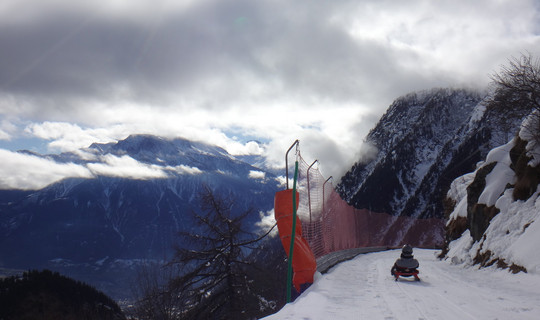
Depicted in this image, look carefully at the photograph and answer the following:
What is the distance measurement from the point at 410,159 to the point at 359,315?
158839 millimetres

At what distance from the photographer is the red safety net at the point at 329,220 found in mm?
10641

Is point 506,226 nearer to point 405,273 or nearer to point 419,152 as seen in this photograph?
point 405,273

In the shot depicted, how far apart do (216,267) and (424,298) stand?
28.1 feet

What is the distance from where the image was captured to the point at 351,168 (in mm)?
171000

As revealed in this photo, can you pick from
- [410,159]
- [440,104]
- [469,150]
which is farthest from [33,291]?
[440,104]

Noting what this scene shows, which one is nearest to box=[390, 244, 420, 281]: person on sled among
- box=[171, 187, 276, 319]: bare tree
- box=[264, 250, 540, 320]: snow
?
box=[264, 250, 540, 320]: snow

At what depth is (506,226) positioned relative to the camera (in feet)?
33.8

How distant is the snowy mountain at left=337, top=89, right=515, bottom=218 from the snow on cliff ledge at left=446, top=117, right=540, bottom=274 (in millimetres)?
105557

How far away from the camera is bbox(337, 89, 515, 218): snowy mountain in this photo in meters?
124

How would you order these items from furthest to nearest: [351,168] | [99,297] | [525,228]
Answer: [351,168]
[99,297]
[525,228]

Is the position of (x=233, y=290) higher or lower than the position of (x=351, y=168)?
lower

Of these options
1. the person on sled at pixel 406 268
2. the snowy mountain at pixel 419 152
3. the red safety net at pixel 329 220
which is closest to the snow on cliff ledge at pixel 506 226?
the person on sled at pixel 406 268

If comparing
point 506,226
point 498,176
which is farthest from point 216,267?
point 498,176

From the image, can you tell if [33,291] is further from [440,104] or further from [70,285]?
[440,104]
